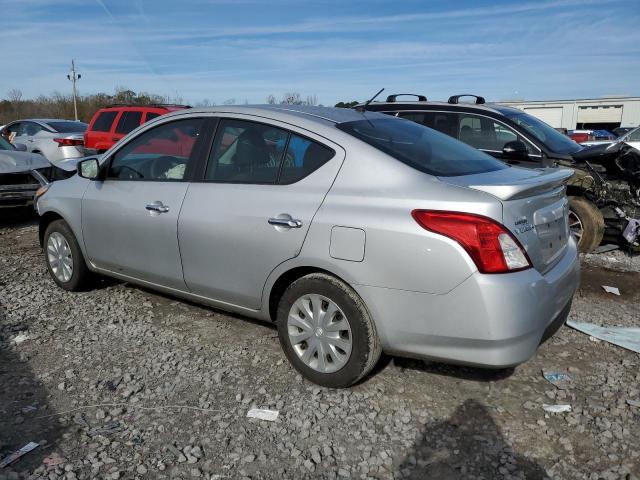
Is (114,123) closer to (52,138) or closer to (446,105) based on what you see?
(52,138)

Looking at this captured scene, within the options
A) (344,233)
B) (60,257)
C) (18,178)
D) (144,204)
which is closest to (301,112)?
(344,233)

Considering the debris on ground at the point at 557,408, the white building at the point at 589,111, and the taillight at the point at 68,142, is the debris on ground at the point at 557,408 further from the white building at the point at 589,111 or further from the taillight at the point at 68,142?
the white building at the point at 589,111

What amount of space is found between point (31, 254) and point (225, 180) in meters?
4.17

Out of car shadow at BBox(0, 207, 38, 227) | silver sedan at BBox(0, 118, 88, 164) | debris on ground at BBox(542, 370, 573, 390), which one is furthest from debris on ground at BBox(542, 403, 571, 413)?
silver sedan at BBox(0, 118, 88, 164)

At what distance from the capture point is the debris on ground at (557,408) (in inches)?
125

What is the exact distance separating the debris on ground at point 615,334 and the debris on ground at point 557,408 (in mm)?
1103

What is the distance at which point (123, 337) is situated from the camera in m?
4.25

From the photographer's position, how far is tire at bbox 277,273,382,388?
3174 mm

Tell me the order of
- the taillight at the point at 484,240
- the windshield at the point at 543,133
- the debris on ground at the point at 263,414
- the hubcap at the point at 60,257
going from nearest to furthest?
the taillight at the point at 484,240, the debris on ground at the point at 263,414, the hubcap at the point at 60,257, the windshield at the point at 543,133

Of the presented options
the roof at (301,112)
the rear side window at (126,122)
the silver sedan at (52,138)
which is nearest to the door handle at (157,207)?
the roof at (301,112)

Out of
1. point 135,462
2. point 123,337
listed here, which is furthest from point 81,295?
point 135,462

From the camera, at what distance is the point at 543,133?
24.1 ft

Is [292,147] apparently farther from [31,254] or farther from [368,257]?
[31,254]

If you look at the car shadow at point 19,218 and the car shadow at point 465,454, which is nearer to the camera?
the car shadow at point 465,454
